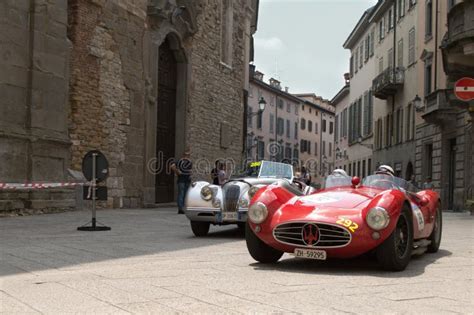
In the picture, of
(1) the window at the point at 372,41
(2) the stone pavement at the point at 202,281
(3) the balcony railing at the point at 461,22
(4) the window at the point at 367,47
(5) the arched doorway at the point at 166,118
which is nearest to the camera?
(2) the stone pavement at the point at 202,281

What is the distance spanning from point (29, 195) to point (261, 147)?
182 feet

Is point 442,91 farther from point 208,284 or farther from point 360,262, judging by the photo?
point 208,284

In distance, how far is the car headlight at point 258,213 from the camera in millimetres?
6711

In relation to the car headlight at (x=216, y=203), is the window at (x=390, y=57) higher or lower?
higher

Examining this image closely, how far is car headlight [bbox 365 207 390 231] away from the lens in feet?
20.2

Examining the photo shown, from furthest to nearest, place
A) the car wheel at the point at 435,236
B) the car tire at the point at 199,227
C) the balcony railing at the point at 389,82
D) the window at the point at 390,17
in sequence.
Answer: the window at the point at 390,17 → the balcony railing at the point at 389,82 → the car tire at the point at 199,227 → the car wheel at the point at 435,236

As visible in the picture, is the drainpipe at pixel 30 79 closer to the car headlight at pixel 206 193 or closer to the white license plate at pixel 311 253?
the car headlight at pixel 206 193

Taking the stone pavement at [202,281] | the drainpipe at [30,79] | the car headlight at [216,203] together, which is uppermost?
the drainpipe at [30,79]

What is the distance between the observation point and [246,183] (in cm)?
1105

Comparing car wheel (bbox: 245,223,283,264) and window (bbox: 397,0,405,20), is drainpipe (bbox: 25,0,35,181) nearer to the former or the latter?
car wheel (bbox: 245,223,283,264)

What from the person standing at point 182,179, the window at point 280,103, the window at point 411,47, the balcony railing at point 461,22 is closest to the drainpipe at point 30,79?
the person standing at point 182,179

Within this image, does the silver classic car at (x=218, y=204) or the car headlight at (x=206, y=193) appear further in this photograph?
the car headlight at (x=206, y=193)

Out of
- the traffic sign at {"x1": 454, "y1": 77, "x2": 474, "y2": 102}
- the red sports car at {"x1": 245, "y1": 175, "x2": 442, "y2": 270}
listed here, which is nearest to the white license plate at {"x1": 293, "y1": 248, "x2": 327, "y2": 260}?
the red sports car at {"x1": 245, "y1": 175, "x2": 442, "y2": 270}

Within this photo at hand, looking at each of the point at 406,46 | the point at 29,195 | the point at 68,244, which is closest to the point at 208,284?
the point at 68,244
